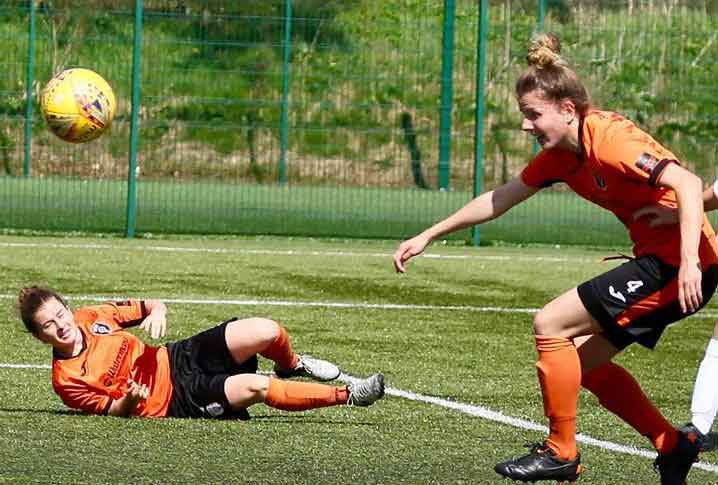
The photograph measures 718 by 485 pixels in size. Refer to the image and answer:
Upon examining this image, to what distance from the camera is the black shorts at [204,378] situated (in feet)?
22.5

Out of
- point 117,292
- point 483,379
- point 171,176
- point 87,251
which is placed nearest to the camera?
point 483,379

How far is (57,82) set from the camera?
1196 cm

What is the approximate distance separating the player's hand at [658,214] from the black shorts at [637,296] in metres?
0.13

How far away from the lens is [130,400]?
6.77 m

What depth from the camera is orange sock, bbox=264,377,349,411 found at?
676cm

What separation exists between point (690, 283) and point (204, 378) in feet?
7.68

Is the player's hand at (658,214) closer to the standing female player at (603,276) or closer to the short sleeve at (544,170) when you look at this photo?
the standing female player at (603,276)

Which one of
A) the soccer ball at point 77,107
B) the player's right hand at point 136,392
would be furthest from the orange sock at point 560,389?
the soccer ball at point 77,107

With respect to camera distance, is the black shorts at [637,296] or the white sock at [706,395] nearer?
the black shorts at [637,296]

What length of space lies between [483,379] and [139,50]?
330 inches

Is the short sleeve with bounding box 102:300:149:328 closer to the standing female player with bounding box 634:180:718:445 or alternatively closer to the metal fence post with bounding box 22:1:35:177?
the standing female player with bounding box 634:180:718:445

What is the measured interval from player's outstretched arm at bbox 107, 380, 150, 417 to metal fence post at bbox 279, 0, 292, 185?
9.56 meters

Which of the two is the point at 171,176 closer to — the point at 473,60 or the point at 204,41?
the point at 204,41

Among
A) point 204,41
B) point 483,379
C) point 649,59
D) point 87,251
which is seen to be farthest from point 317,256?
point 483,379
